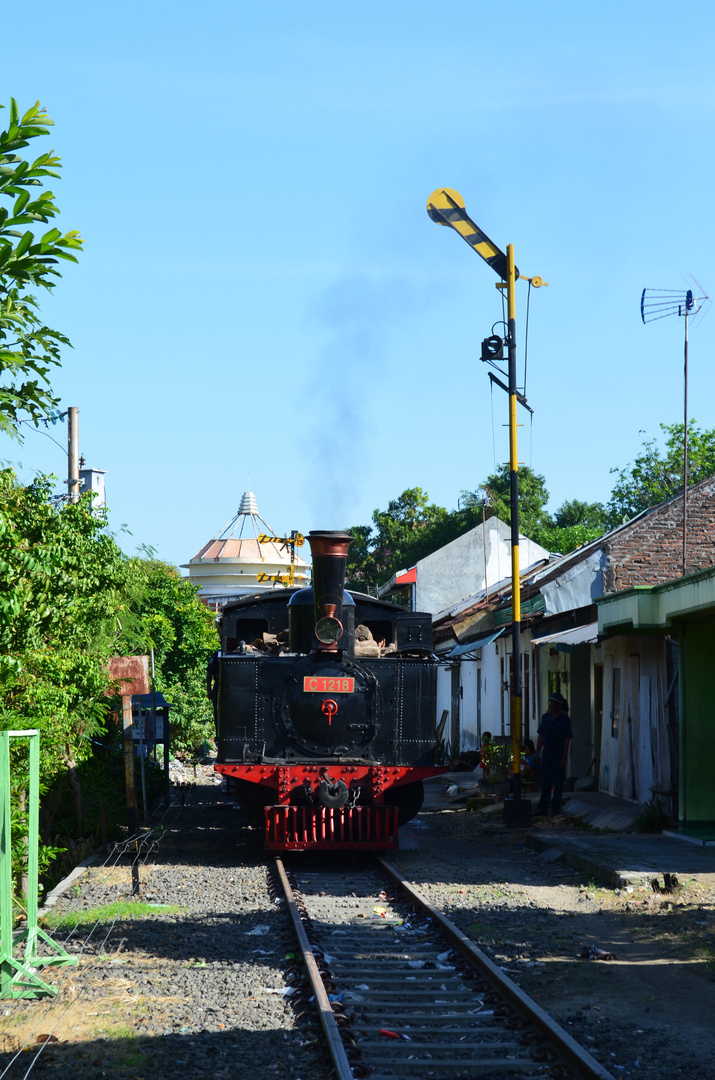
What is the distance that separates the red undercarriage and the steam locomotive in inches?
0.4

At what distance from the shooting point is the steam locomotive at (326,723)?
12.5 metres

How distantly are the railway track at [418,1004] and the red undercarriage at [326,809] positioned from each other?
225 cm

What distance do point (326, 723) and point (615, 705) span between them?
303 inches

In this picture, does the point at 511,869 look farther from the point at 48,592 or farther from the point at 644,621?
the point at 48,592

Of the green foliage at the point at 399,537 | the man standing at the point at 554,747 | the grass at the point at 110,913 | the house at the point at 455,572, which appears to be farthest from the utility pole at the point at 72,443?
the green foliage at the point at 399,537

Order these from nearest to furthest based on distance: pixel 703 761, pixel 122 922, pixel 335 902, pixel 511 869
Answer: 1. pixel 122 922
2. pixel 335 902
3. pixel 511 869
4. pixel 703 761

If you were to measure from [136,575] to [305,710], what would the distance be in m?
6.32

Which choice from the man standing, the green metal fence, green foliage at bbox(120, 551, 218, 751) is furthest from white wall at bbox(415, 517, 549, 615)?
the green metal fence

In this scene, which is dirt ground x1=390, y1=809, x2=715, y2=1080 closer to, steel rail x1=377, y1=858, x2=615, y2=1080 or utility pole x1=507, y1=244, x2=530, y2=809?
steel rail x1=377, y1=858, x2=615, y2=1080

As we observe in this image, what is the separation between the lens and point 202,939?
8.73m

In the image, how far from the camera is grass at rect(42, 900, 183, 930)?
945cm

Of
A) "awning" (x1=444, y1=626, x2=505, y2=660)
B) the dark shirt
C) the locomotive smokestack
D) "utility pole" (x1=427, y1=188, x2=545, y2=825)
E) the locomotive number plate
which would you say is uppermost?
"utility pole" (x1=427, y1=188, x2=545, y2=825)

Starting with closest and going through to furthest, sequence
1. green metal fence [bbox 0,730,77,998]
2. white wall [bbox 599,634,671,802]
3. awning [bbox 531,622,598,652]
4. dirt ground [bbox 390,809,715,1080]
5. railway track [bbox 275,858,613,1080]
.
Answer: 1. railway track [bbox 275,858,613,1080]
2. dirt ground [bbox 390,809,715,1080]
3. green metal fence [bbox 0,730,77,998]
4. white wall [bbox 599,634,671,802]
5. awning [bbox 531,622,598,652]

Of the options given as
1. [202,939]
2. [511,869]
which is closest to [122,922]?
[202,939]
